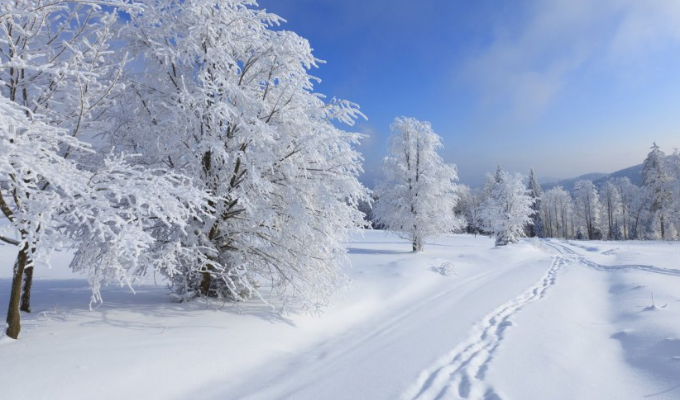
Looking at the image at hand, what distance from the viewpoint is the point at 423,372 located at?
4.97 metres

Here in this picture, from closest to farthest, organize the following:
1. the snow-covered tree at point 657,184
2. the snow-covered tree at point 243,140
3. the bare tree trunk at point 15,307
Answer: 1. the bare tree trunk at point 15,307
2. the snow-covered tree at point 243,140
3. the snow-covered tree at point 657,184

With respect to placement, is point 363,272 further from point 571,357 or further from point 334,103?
point 571,357

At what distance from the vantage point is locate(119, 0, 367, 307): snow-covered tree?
6.48 metres

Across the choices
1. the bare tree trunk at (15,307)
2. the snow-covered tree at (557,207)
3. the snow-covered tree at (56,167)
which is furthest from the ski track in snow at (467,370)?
the snow-covered tree at (557,207)

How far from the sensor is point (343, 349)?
249 inches

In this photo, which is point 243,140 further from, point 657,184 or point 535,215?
point 535,215

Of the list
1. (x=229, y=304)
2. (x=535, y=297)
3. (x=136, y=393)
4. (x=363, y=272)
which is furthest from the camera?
(x=363, y=272)

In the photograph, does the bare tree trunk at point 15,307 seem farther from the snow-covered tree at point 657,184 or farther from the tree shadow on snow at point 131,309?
the snow-covered tree at point 657,184

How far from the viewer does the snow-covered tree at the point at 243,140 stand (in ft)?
21.3

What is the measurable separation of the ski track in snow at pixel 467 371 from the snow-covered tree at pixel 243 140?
3153 mm

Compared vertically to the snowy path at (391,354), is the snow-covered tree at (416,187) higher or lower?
higher

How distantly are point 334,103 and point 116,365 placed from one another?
6140 millimetres

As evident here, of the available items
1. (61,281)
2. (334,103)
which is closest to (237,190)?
(334,103)

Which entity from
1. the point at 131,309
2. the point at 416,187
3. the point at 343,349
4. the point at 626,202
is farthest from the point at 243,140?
the point at 626,202
